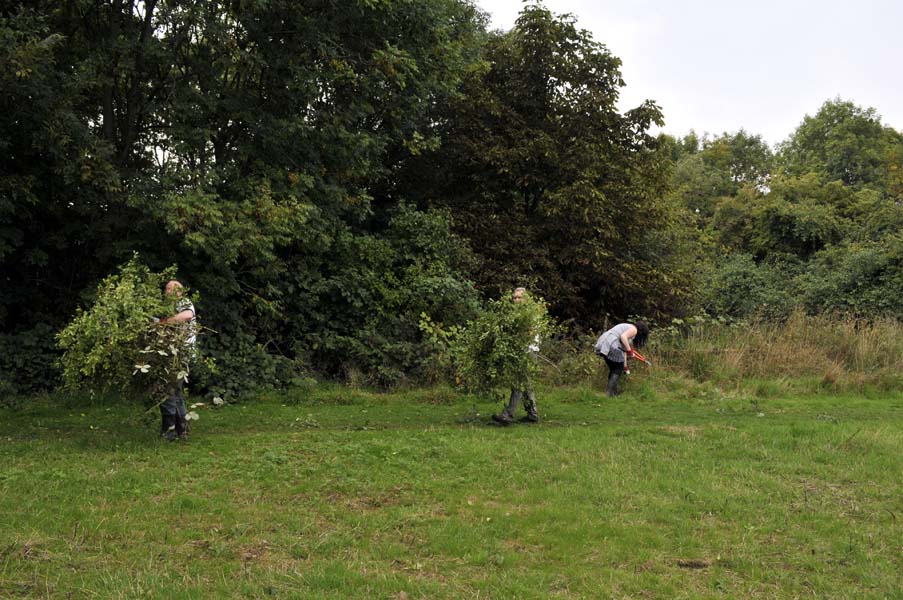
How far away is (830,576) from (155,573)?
460 centimetres

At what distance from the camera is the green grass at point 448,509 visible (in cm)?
460

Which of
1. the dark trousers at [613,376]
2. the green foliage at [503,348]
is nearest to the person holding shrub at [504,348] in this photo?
the green foliage at [503,348]

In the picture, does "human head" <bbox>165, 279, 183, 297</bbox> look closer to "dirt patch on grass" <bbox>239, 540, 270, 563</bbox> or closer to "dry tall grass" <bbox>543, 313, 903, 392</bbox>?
"dirt patch on grass" <bbox>239, 540, 270, 563</bbox>

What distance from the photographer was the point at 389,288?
1518 cm

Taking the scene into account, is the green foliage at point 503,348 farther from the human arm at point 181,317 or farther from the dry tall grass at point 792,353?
the dry tall grass at point 792,353

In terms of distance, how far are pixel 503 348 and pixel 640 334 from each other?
188 inches

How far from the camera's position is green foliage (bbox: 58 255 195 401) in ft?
24.9

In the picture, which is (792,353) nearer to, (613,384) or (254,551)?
(613,384)

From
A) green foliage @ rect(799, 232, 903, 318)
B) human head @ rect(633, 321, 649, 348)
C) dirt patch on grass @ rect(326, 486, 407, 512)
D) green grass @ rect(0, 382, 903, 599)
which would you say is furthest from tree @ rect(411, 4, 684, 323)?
dirt patch on grass @ rect(326, 486, 407, 512)

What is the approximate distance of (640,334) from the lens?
13.1 m

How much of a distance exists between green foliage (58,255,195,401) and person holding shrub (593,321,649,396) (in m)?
7.47

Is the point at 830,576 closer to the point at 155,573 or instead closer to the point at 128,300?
the point at 155,573

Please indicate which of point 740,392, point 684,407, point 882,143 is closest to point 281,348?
point 684,407

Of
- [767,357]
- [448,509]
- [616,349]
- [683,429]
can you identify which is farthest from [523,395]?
[767,357]
